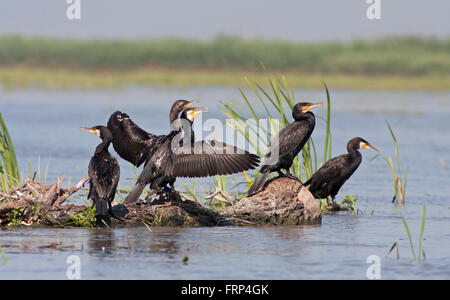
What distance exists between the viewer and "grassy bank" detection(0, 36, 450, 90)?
37.5 metres

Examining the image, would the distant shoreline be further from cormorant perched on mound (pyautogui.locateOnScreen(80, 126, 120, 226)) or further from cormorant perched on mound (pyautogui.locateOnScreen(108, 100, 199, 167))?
cormorant perched on mound (pyautogui.locateOnScreen(80, 126, 120, 226))

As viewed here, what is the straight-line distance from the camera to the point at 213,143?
8703mm

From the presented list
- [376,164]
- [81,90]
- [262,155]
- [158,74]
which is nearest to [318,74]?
[158,74]

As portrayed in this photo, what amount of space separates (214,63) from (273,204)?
3147cm

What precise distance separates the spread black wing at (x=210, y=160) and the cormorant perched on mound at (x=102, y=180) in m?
0.71

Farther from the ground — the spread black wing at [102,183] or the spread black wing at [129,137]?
the spread black wing at [129,137]

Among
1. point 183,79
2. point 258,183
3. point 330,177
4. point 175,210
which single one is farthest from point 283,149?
point 183,79

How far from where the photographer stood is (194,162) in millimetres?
8695

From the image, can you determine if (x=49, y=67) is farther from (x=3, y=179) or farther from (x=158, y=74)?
(x=3, y=179)

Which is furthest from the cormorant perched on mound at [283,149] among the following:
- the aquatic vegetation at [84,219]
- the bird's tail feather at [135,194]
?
the aquatic vegetation at [84,219]

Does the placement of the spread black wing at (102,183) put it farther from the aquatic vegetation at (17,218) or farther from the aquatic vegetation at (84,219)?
the aquatic vegetation at (17,218)

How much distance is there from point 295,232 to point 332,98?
22.0 meters

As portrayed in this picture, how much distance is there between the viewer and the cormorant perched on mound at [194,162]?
28.3 ft

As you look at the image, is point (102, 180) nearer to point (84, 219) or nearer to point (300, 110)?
point (84, 219)
